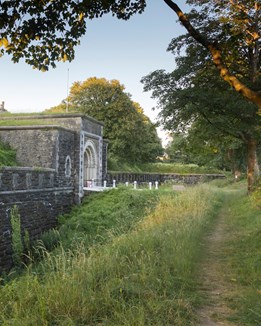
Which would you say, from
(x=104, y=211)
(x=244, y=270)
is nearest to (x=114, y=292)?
(x=244, y=270)

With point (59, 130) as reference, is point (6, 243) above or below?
below

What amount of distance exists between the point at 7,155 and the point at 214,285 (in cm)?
1413

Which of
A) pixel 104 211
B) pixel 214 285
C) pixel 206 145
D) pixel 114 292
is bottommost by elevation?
pixel 104 211

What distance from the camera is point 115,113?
3200 centimetres

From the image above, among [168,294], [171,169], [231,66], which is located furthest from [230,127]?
[171,169]

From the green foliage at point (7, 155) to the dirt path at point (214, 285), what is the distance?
11.0m

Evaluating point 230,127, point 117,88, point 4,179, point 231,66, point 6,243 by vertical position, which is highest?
point 117,88

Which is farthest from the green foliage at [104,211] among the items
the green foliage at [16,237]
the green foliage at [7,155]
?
the green foliage at [7,155]

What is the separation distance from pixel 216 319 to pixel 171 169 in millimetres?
35814

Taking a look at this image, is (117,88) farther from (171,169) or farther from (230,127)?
(230,127)

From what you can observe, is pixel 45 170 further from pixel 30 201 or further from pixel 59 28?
pixel 59 28

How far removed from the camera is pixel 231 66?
14.1 meters

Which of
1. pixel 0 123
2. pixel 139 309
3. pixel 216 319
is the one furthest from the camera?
pixel 0 123

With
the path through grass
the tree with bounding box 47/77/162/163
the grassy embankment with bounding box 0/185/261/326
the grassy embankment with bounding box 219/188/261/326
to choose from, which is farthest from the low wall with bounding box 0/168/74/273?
the tree with bounding box 47/77/162/163
